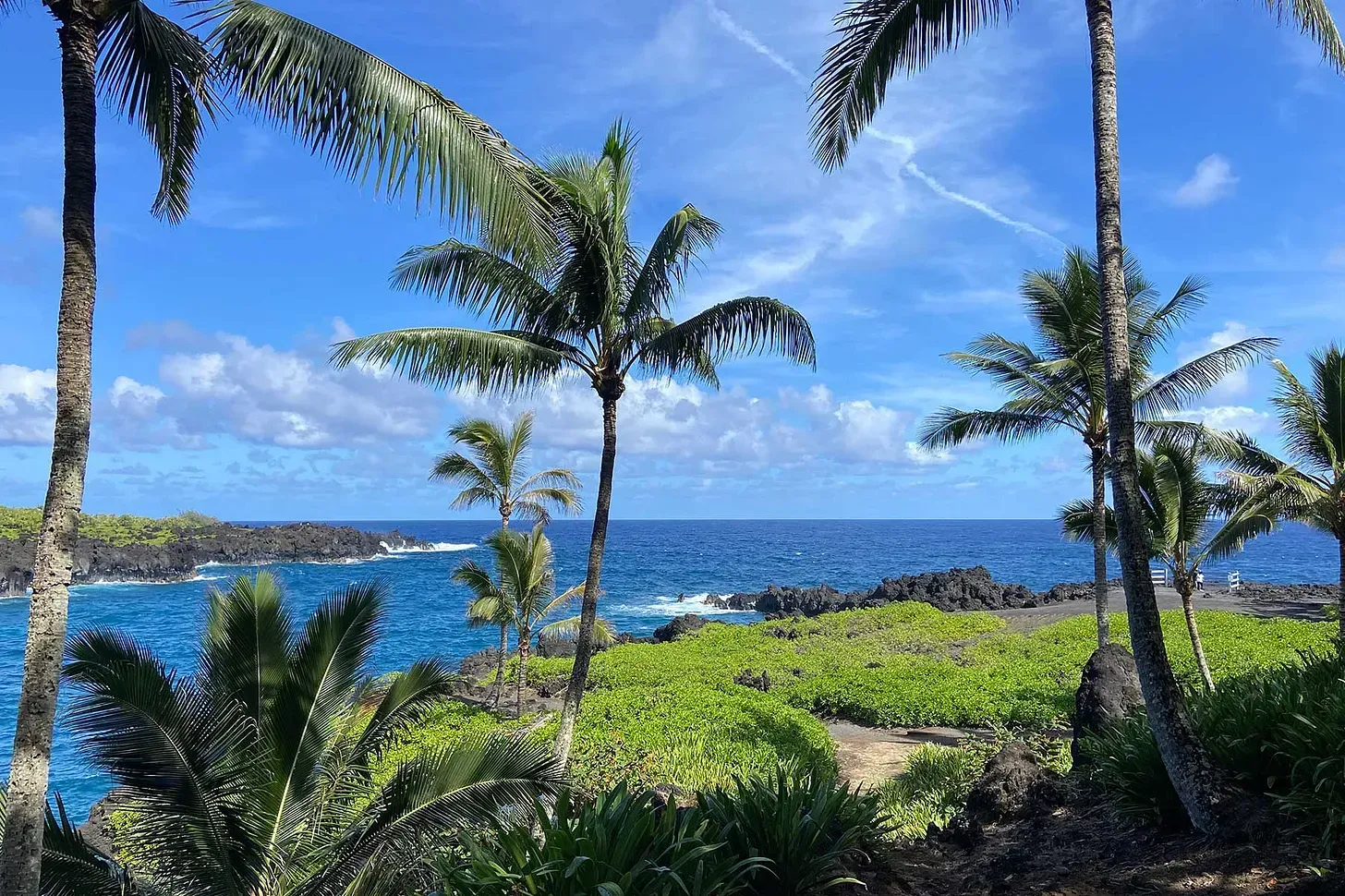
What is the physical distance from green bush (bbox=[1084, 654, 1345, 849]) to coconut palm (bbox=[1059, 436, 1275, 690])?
9.29 meters

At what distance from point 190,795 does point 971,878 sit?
561 centimetres

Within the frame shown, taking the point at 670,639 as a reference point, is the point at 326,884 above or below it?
above

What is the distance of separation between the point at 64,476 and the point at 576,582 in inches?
2712

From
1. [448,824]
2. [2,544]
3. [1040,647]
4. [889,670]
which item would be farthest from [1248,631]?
[2,544]

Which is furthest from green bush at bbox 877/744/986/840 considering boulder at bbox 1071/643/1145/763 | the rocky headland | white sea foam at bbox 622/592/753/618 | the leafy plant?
white sea foam at bbox 622/592/753/618

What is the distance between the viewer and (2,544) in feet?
192

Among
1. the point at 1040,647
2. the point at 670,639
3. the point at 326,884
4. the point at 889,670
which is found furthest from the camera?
the point at 670,639

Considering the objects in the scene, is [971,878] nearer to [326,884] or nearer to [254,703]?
[326,884]

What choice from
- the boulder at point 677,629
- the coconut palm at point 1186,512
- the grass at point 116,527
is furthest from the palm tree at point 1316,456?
the grass at point 116,527

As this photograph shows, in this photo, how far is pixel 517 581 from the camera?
19188 mm

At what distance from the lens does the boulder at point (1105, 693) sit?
963cm

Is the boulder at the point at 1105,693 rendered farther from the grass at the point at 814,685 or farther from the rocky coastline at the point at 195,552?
the rocky coastline at the point at 195,552

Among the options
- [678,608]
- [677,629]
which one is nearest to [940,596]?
[677,629]

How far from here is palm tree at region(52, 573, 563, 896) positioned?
18.4 feet
